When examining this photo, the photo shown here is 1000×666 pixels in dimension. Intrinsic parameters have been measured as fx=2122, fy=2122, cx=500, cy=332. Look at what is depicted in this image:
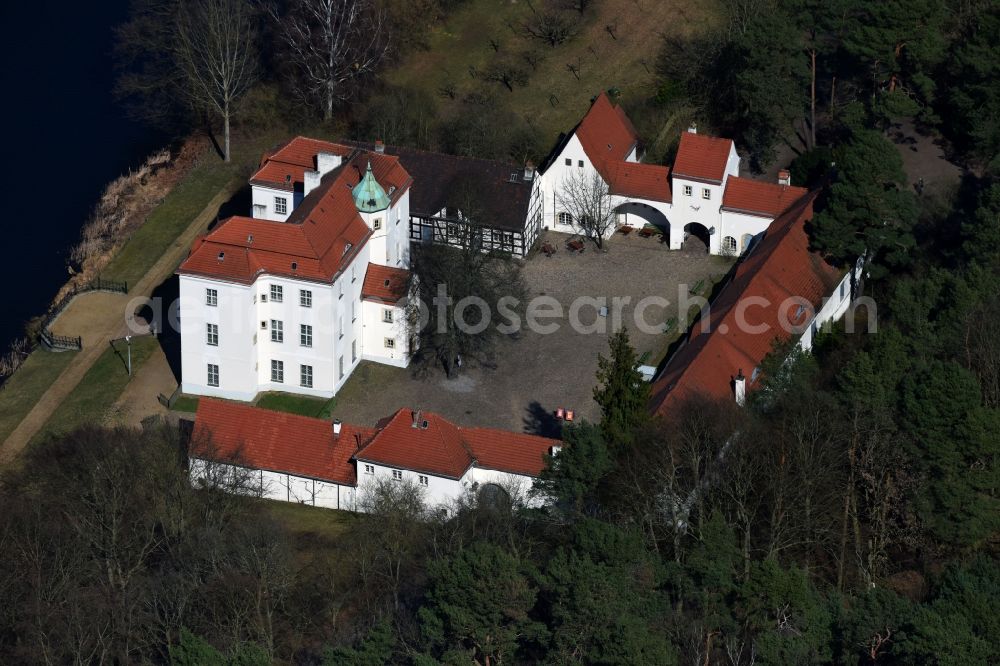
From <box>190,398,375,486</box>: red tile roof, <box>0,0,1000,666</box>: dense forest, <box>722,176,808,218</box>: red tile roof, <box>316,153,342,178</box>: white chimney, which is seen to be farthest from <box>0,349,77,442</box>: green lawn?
<box>722,176,808,218</box>: red tile roof

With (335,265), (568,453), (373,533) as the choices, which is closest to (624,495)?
(568,453)

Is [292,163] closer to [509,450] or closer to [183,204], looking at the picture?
[183,204]

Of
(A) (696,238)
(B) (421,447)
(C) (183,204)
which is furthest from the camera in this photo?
(C) (183,204)

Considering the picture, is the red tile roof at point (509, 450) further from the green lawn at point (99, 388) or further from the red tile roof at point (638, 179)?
the red tile roof at point (638, 179)

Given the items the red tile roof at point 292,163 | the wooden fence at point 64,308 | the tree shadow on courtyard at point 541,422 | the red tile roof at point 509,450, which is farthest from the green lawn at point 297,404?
the red tile roof at point 292,163

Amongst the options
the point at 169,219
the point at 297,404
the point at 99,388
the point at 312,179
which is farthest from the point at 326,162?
the point at 99,388

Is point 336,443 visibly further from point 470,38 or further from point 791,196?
point 470,38

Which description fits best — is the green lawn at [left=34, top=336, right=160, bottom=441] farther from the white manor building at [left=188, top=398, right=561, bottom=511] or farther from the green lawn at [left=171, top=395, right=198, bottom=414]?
the white manor building at [left=188, top=398, right=561, bottom=511]

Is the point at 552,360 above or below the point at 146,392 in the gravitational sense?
above
